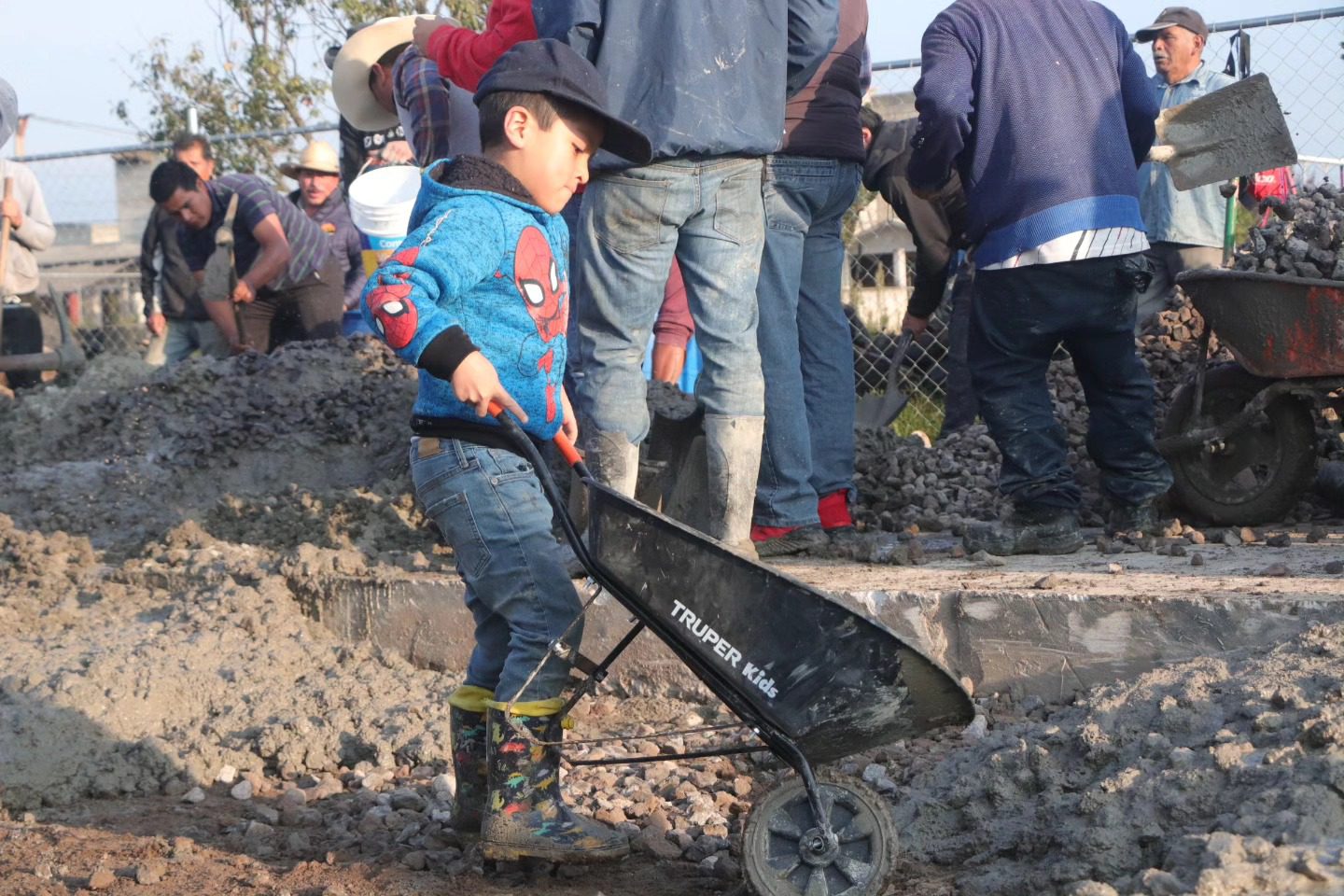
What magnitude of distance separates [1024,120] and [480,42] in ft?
5.92

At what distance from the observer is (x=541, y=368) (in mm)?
3355

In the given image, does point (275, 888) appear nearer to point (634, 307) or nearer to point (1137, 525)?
point (634, 307)

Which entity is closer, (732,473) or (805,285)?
(732,473)

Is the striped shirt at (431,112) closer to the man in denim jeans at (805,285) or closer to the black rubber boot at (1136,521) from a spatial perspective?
the man in denim jeans at (805,285)

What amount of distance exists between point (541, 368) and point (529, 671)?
0.67m

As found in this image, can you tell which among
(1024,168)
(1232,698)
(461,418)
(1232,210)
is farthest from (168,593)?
(1232,210)

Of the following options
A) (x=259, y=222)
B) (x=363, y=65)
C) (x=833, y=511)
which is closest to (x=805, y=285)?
(x=833, y=511)

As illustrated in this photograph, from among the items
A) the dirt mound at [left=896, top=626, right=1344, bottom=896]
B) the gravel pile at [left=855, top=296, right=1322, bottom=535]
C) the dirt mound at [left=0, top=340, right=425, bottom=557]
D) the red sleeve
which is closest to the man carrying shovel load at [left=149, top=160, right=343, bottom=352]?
the dirt mound at [left=0, top=340, right=425, bottom=557]

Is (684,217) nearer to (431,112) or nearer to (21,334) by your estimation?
(431,112)

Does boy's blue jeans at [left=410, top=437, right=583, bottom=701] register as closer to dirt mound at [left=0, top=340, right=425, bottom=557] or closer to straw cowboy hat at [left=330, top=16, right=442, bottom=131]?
dirt mound at [left=0, top=340, right=425, bottom=557]

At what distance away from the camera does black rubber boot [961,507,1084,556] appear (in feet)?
16.6

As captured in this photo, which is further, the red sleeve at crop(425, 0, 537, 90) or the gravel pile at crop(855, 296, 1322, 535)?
the gravel pile at crop(855, 296, 1322, 535)

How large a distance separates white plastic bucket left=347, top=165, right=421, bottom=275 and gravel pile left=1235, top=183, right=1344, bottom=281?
3.77 m

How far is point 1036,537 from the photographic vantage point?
506 cm
